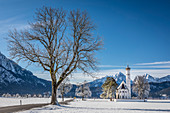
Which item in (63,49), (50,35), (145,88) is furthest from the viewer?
(145,88)

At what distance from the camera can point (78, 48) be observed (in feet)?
107

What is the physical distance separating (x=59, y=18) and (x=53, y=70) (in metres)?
8.33

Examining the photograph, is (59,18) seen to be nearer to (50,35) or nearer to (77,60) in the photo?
(50,35)

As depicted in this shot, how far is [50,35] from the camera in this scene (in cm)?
3297

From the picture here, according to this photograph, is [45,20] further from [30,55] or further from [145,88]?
[145,88]

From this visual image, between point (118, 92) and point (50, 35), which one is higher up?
point (50, 35)

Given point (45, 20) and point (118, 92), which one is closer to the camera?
point (45, 20)

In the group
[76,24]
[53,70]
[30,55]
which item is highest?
[76,24]

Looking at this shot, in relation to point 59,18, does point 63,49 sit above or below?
below

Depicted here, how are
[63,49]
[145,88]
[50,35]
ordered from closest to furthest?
[63,49]
[50,35]
[145,88]

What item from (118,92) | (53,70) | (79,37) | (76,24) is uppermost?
(76,24)

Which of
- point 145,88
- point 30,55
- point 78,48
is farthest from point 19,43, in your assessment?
point 145,88

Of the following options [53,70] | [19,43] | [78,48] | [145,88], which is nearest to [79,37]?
Answer: [78,48]

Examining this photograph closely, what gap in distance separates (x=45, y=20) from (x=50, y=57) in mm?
6337
